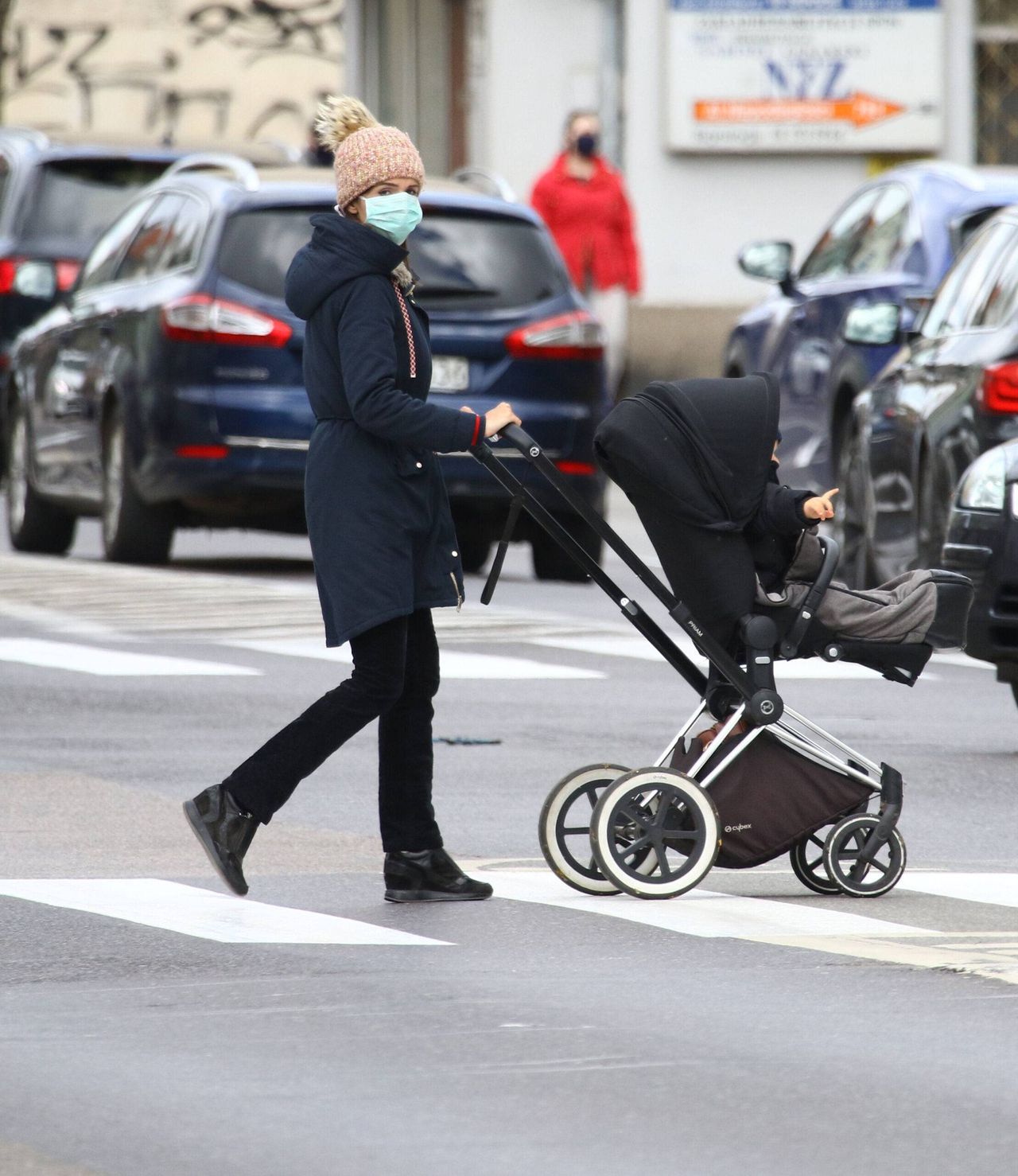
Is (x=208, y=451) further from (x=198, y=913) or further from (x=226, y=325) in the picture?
(x=198, y=913)

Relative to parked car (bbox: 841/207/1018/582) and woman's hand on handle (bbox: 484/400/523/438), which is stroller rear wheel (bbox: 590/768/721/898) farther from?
parked car (bbox: 841/207/1018/582)

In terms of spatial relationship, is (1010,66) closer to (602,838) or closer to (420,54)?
(420,54)

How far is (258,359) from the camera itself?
47.5ft

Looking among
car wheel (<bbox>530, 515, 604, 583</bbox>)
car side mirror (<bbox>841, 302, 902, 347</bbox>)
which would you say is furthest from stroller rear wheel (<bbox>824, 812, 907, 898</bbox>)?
car wheel (<bbox>530, 515, 604, 583</bbox>)

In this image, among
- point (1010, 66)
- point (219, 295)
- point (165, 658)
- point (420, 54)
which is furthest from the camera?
point (420, 54)

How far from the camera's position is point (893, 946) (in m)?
6.61

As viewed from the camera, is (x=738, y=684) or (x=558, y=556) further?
(x=558, y=556)

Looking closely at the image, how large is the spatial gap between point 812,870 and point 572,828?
54 cm

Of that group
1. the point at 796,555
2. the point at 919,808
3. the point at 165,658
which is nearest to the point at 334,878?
the point at 796,555

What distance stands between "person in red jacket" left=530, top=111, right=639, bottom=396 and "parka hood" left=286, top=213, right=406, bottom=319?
1549 centimetres

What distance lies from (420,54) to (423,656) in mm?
21814

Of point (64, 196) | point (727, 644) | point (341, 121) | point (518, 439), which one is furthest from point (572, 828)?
point (64, 196)

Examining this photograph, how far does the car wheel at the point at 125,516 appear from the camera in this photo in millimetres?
15297

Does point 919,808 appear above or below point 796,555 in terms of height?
below
